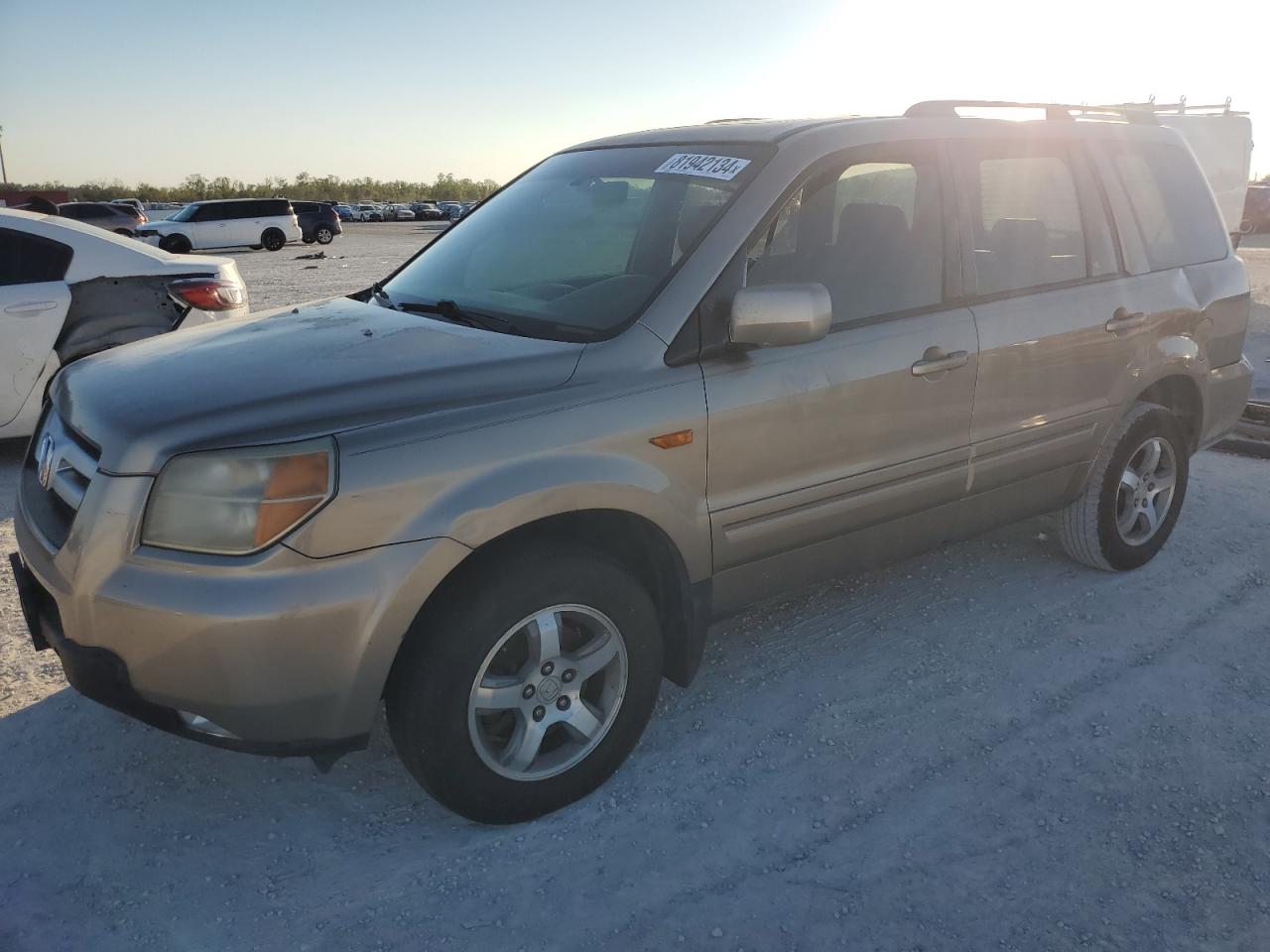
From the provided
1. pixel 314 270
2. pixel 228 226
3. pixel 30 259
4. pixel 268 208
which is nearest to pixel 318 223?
pixel 268 208

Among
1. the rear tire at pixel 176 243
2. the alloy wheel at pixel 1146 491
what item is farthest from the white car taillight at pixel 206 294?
the rear tire at pixel 176 243

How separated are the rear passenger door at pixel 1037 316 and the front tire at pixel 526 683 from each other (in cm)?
156

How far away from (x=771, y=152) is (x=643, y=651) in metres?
1.59

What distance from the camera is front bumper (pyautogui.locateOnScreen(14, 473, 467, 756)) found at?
2115 mm

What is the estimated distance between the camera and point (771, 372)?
9.27ft

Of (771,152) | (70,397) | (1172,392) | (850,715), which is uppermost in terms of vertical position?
(771,152)

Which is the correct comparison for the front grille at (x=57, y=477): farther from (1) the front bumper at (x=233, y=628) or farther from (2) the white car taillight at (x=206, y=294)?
(2) the white car taillight at (x=206, y=294)

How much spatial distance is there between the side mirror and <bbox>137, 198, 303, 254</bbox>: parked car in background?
29390mm

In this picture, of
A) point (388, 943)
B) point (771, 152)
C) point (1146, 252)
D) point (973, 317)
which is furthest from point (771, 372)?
point (1146, 252)

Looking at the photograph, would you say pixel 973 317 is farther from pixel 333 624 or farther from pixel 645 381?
pixel 333 624

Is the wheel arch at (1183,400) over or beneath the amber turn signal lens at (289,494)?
beneath

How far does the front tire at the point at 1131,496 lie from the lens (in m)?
4.05

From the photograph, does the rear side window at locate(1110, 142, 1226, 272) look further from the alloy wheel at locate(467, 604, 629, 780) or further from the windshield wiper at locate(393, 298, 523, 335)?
the alloy wheel at locate(467, 604, 629, 780)

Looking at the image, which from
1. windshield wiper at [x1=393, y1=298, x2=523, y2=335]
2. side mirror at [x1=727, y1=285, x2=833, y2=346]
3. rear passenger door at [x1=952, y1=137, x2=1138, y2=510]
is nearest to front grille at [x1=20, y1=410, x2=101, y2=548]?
windshield wiper at [x1=393, y1=298, x2=523, y2=335]
